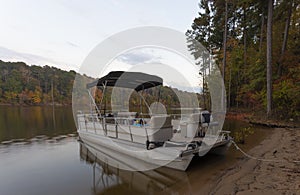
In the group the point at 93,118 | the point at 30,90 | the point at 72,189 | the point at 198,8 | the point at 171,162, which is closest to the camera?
the point at 72,189

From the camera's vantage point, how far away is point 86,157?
6477mm

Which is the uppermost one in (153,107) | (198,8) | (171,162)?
(198,8)

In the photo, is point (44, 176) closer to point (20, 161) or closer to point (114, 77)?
point (20, 161)

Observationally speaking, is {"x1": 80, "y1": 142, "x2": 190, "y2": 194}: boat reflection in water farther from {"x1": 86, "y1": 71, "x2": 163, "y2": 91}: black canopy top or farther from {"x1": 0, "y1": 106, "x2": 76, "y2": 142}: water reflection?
{"x1": 0, "y1": 106, "x2": 76, "y2": 142}: water reflection

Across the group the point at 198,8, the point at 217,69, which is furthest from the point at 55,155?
the point at 198,8

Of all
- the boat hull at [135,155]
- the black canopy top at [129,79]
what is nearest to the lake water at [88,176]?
the boat hull at [135,155]

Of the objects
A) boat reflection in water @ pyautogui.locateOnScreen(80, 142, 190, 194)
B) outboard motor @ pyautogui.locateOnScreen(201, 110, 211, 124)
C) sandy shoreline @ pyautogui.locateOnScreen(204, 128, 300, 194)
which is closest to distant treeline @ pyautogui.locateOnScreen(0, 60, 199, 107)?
boat reflection in water @ pyautogui.locateOnScreen(80, 142, 190, 194)

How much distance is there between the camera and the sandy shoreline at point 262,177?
322cm

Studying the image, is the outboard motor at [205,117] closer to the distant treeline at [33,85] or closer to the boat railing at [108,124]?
the boat railing at [108,124]

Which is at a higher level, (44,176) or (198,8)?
(198,8)

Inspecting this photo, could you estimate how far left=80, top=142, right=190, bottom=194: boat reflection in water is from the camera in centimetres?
390

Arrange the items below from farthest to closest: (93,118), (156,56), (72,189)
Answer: (156,56), (93,118), (72,189)

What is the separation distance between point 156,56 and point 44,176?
680 cm

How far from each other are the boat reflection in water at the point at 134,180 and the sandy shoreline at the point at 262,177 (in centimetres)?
81
